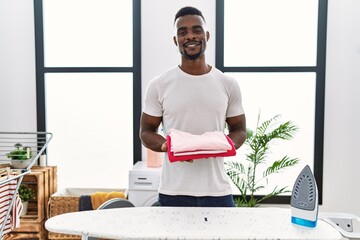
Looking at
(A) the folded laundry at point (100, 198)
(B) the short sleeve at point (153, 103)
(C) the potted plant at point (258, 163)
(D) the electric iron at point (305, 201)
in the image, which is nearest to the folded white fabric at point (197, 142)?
(B) the short sleeve at point (153, 103)

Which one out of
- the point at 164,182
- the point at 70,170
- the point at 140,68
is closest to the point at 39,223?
the point at 70,170

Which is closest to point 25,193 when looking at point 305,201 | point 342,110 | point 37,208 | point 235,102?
point 37,208

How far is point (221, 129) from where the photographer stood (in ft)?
4.54

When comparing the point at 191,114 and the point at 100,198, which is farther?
the point at 100,198

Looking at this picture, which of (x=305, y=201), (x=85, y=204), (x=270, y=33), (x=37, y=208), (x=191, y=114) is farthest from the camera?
(x=270, y=33)

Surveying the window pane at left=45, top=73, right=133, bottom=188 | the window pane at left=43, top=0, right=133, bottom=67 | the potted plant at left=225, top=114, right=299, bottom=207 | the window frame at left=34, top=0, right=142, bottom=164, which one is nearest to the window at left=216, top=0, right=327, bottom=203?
the potted plant at left=225, top=114, right=299, bottom=207

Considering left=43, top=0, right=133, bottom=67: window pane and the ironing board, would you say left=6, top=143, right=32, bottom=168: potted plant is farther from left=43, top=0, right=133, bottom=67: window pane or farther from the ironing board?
the ironing board

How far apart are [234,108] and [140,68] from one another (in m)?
1.57

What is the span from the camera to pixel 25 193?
256cm

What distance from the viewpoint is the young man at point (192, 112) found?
52.1 inches

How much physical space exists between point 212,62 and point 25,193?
1.85 m

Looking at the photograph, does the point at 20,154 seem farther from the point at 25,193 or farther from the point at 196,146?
the point at 196,146

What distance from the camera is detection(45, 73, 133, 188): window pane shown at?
2.90 meters

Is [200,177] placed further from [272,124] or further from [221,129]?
[272,124]
